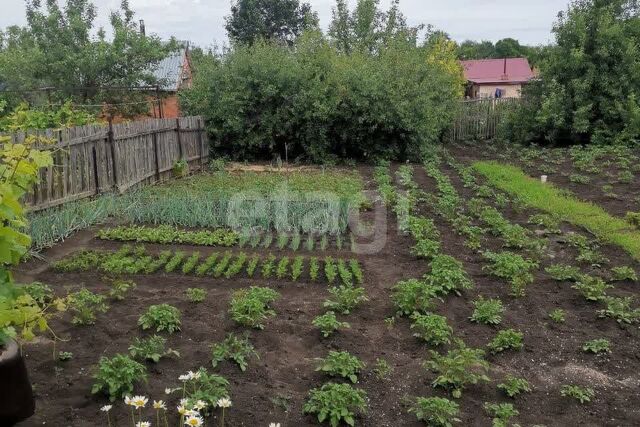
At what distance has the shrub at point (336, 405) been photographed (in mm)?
3287

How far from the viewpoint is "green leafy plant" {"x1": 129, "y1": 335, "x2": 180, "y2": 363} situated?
12.5 ft

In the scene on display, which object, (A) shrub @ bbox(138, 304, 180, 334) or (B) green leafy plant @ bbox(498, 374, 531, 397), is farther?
(A) shrub @ bbox(138, 304, 180, 334)

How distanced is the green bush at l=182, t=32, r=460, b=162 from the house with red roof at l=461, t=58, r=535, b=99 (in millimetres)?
30612

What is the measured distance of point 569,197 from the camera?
10.2 metres

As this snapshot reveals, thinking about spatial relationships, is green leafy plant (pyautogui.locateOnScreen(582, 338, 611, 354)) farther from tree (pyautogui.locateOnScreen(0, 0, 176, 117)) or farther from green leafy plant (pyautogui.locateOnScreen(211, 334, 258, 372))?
tree (pyautogui.locateOnScreen(0, 0, 176, 117))

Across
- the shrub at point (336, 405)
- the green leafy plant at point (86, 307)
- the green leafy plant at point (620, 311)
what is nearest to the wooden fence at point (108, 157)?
the green leafy plant at point (86, 307)

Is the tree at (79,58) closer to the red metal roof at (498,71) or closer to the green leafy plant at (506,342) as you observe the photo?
the green leafy plant at (506,342)

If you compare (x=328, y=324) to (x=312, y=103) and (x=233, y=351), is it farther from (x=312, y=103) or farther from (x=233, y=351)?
(x=312, y=103)

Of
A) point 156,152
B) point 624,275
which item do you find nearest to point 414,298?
point 624,275

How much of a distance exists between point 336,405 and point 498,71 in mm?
50964

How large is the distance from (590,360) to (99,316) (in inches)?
152

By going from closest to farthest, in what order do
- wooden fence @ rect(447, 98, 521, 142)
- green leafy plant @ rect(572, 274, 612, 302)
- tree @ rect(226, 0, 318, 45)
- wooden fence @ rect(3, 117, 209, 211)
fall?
green leafy plant @ rect(572, 274, 612, 302), wooden fence @ rect(3, 117, 209, 211), wooden fence @ rect(447, 98, 521, 142), tree @ rect(226, 0, 318, 45)

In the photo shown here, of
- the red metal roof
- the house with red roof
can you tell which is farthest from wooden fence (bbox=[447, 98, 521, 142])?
the red metal roof

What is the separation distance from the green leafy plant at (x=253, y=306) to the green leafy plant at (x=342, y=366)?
33.2 inches
